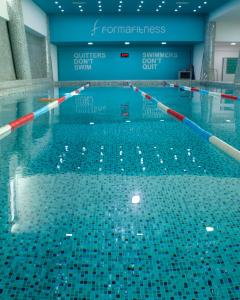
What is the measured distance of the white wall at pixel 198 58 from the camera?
18.7 metres

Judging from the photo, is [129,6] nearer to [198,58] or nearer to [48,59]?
[48,59]

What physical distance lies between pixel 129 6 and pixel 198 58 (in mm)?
5995

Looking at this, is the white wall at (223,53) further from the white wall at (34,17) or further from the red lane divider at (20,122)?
the red lane divider at (20,122)

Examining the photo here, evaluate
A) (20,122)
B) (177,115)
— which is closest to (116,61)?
(177,115)

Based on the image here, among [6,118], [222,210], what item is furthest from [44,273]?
[6,118]

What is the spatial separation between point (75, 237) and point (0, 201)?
679 millimetres

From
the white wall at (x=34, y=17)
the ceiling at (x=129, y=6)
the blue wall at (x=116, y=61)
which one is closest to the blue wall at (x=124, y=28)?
the ceiling at (x=129, y=6)

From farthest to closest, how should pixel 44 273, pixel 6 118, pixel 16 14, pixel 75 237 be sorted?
pixel 16 14 → pixel 6 118 → pixel 75 237 → pixel 44 273

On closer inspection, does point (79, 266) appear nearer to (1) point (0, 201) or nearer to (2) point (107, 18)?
(1) point (0, 201)

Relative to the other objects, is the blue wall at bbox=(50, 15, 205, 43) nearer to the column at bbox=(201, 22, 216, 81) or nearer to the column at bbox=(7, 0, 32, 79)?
the column at bbox=(201, 22, 216, 81)

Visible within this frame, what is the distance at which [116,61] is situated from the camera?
20406 millimetres

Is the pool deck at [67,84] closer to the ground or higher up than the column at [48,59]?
closer to the ground

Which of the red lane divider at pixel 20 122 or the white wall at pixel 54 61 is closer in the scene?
the red lane divider at pixel 20 122

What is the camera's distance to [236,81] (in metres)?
14.2
